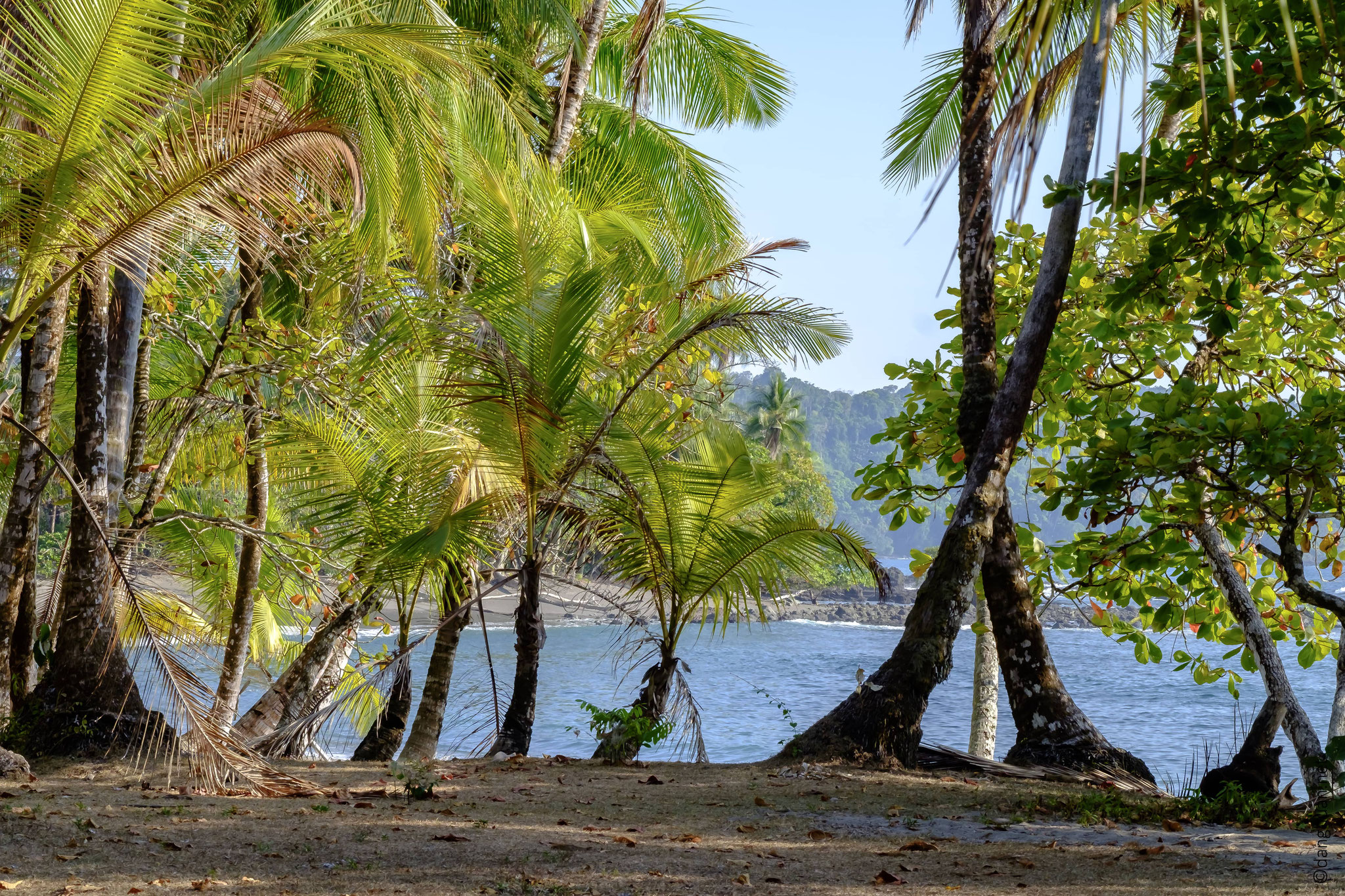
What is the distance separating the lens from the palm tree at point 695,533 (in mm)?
6531

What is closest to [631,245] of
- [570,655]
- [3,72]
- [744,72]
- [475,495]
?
[744,72]

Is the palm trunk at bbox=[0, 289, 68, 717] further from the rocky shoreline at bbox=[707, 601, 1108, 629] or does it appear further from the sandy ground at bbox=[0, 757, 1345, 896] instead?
the rocky shoreline at bbox=[707, 601, 1108, 629]

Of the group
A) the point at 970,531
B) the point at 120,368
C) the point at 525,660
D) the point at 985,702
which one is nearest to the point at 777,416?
the point at 985,702

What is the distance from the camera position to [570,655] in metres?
32.5

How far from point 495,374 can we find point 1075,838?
3889 millimetres

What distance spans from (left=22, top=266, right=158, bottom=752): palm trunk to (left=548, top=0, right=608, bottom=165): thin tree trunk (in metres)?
3.93

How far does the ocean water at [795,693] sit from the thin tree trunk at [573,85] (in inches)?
165

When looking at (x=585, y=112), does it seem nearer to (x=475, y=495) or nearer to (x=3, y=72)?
(x=475, y=495)

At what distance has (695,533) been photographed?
666 centimetres

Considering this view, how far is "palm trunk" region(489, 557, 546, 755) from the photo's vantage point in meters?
6.38

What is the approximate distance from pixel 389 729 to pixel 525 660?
148 centimetres

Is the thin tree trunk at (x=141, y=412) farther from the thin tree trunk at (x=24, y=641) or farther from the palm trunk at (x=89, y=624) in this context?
the palm trunk at (x=89, y=624)

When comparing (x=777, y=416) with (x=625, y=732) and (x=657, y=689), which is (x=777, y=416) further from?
(x=625, y=732)

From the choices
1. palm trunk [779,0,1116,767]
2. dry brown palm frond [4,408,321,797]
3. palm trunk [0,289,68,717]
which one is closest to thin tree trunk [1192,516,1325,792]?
palm trunk [779,0,1116,767]
